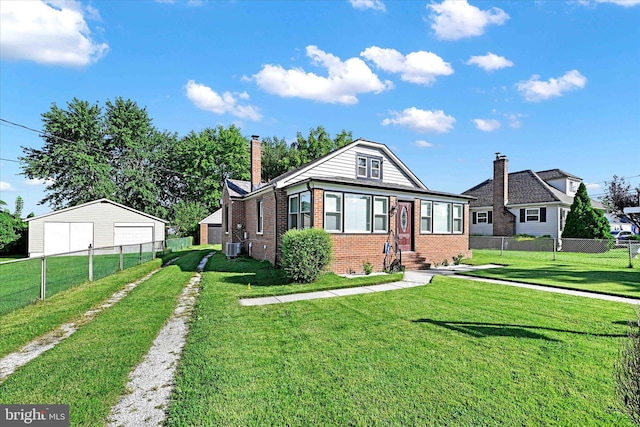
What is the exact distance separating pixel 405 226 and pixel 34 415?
11.9m

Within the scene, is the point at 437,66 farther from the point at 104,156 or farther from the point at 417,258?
the point at 104,156

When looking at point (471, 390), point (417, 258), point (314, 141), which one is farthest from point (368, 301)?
point (314, 141)

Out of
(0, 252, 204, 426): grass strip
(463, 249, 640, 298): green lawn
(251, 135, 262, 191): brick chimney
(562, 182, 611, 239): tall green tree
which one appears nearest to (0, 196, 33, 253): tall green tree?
(251, 135, 262, 191): brick chimney

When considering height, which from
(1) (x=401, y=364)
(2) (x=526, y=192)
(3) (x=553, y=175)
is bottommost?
(1) (x=401, y=364)

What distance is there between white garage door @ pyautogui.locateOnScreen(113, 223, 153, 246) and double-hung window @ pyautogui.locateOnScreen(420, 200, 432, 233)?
22061 millimetres

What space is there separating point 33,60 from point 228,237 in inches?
549

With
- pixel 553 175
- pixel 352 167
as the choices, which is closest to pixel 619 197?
pixel 553 175

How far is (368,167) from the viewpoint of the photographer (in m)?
15.0

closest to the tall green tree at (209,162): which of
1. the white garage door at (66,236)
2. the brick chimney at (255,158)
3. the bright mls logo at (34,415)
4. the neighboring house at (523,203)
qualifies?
the white garage door at (66,236)

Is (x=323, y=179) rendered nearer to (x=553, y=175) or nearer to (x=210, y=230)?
(x=553, y=175)

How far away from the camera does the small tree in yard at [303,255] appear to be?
29.3ft

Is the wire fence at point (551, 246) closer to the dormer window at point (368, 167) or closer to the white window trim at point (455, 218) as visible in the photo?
the white window trim at point (455, 218)

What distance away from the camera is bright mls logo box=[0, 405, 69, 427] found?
9.06ft

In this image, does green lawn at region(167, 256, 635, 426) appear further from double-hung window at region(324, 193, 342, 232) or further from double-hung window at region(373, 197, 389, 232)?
double-hung window at region(373, 197, 389, 232)
